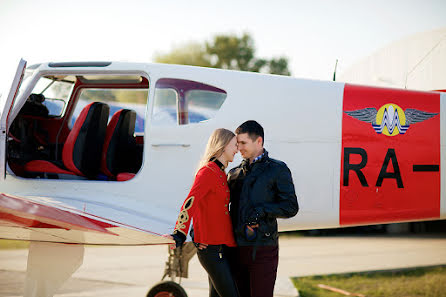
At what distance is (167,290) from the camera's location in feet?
14.0

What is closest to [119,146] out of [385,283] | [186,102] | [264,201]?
[186,102]

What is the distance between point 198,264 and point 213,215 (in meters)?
5.62

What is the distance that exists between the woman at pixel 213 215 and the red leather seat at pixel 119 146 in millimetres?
1586

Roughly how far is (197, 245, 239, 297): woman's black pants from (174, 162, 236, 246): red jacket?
0.05 m

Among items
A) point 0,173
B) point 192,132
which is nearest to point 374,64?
point 192,132

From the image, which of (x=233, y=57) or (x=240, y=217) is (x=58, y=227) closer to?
(x=240, y=217)

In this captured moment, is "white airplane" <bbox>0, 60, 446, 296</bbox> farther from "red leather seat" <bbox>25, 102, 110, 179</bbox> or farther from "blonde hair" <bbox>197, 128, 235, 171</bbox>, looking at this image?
"blonde hair" <bbox>197, 128, 235, 171</bbox>

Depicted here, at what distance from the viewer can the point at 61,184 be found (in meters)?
4.02

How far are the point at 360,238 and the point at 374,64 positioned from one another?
7929 mm

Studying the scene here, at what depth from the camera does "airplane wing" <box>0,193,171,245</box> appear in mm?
2814

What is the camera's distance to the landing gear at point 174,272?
4273 mm

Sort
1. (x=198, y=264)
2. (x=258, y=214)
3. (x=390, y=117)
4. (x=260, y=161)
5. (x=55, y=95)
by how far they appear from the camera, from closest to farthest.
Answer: (x=258, y=214), (x=260, y=161), (x=390, y=117), (x=55, y=95), (x=198, y=264)

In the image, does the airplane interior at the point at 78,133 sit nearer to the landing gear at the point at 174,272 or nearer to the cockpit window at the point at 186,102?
the cockpit window at the point at 186,102

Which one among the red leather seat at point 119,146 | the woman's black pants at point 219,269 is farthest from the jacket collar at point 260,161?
the red leather seat at point 119,146
